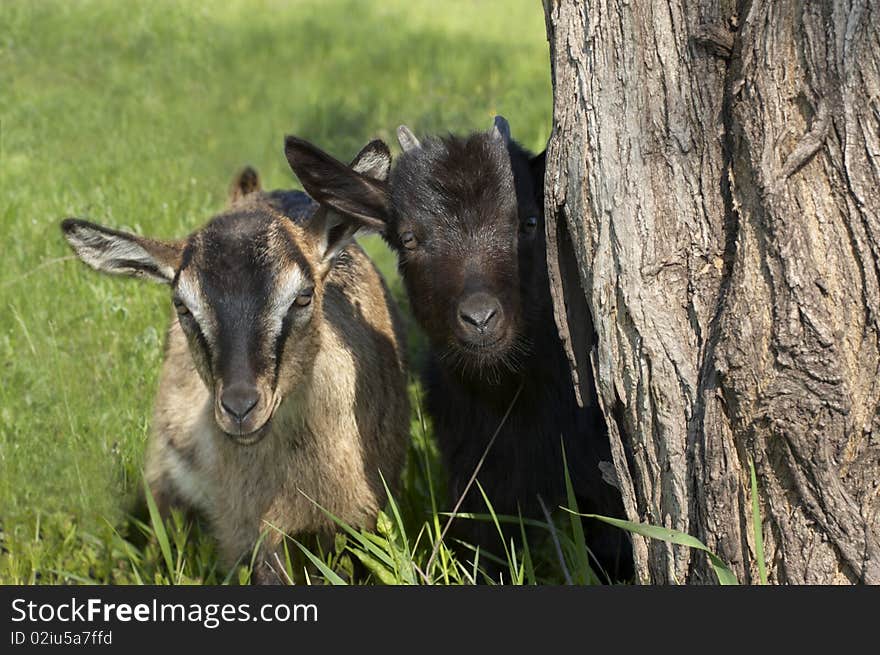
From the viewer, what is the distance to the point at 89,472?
5930 mm

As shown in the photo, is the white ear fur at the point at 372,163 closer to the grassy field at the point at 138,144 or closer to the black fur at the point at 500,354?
the black fur at the point at 500,354

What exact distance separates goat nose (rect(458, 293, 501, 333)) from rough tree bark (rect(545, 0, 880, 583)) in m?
0.67

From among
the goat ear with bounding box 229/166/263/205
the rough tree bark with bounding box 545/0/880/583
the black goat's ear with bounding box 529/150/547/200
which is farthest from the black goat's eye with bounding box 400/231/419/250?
the goat ear with bounding box 229/166/263/205

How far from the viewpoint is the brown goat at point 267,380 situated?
16.0 ft

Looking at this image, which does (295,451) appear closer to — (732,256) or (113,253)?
(113,253)

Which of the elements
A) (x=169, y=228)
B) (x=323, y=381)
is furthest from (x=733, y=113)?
(x=169, y=228)

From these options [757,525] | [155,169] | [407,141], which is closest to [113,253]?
[407,141]

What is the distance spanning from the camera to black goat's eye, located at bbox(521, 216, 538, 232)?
5.14 meters

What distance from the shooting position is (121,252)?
5.30m

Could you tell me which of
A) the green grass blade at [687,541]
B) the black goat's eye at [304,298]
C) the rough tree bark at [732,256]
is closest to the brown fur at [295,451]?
the black goat's eye at [304,298]

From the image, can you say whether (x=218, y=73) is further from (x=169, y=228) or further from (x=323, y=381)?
(x=323, y=381)

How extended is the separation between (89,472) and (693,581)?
10.5 feet

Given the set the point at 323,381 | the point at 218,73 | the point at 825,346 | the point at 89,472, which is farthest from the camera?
the point at 218,73

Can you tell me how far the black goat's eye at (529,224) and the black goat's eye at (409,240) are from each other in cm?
47
